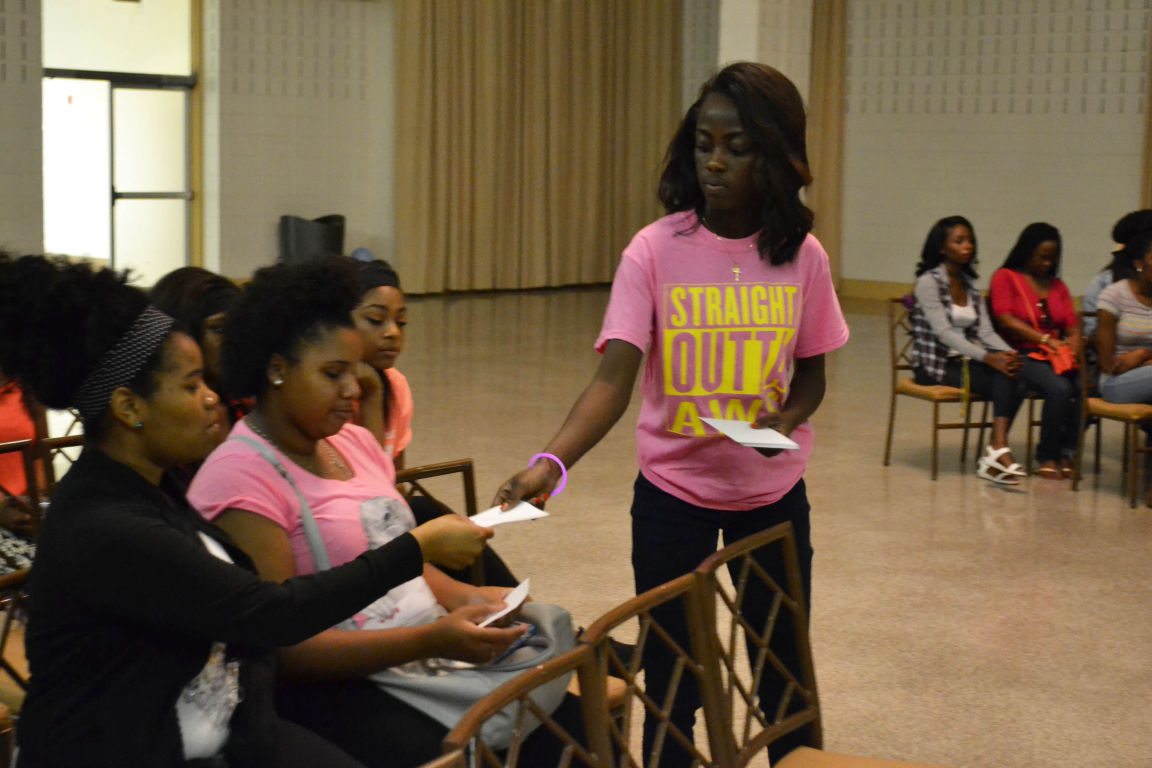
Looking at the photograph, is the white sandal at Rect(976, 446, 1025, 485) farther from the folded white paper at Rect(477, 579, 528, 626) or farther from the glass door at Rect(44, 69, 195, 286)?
the glass door at Rect(44, 69, 195, 286)

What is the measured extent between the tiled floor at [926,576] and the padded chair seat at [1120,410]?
1.20ft

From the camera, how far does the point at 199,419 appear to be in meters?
1.78

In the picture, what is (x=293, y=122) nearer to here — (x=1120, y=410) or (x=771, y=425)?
(x=1120, y=410)

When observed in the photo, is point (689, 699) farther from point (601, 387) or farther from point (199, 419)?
point (199, 419)

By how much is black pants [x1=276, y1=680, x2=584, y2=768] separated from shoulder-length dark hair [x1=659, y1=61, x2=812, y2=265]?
92 cm

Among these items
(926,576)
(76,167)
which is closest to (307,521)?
(926,576)

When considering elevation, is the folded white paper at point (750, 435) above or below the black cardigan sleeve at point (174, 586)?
above

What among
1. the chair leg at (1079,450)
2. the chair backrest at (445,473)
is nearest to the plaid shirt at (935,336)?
the chair leg at (1079,450)

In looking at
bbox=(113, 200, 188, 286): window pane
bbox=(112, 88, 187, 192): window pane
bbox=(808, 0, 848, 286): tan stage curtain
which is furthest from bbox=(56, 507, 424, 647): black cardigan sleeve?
bbox=(808, 0, 848, 286): tan stage curtain

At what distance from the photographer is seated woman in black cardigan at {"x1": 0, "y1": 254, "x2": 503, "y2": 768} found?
1.66 meters

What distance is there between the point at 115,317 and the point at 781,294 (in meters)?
1.14

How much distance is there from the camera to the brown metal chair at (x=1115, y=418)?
5.79 meters

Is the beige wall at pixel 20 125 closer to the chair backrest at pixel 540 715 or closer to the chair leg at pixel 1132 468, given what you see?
the chair leg at pixel 1132 468

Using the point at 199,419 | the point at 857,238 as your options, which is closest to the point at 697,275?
the point at 199,419
